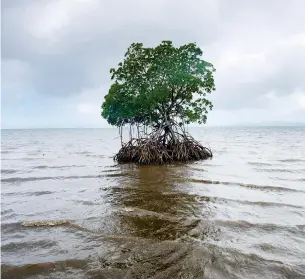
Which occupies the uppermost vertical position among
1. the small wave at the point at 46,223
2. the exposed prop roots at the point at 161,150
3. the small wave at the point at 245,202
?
the exposed prop roots at the point at 161,150

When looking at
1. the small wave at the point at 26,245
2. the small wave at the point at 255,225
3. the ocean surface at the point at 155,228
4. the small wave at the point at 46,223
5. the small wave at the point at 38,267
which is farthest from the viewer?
the small wave at the point at 46,223

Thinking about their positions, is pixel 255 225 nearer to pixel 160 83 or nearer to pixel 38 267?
pixel 38 267

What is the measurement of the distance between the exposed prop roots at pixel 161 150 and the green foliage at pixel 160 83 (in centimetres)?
126

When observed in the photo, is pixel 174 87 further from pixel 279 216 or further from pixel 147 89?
pixel 279 216

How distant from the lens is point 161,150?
17516mm

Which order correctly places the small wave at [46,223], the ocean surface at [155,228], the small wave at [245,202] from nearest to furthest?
1. the ocean surface at [155,228]
2. the small wave at [46,223]
3. the small wave at [245,202]

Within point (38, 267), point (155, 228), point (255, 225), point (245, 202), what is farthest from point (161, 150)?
point (38, 267)

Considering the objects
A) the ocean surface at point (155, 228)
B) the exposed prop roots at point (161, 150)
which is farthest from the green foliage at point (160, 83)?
the ocean surface at point (155, 228)

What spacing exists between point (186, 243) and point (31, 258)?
2.79 m

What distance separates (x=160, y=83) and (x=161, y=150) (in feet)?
12.6

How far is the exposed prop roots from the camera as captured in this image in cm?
1710

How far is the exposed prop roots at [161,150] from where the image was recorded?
17103 millimetres

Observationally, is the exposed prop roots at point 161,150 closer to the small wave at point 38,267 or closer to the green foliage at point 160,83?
the green foliage at point 160,83

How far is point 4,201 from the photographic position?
31.0ft
